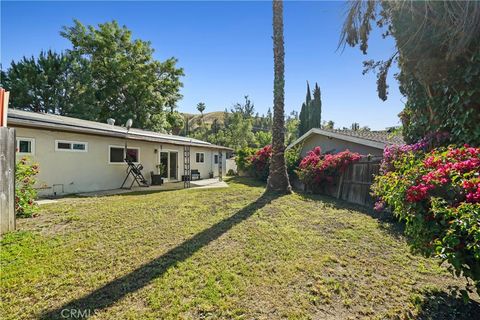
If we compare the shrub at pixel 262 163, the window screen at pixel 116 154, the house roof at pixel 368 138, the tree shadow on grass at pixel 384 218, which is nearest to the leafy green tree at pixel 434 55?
the tree shadow on grass at pixel 384 218

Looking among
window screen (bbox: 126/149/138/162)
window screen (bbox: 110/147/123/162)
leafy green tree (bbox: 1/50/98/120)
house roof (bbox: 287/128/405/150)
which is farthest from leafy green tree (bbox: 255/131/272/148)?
window screen (bbox: 110/147/123/162)

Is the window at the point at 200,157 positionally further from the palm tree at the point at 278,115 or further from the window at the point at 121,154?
the palm tree at the point at 278,115

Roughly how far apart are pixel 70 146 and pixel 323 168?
10645mm

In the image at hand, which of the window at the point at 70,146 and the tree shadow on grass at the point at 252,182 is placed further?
the tree shadow on grass at the point at 252,182

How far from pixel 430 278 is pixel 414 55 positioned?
12.5 ft

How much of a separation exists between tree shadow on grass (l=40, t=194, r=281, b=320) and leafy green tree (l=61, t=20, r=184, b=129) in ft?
67.3

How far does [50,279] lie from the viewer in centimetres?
328

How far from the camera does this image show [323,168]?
399 inches

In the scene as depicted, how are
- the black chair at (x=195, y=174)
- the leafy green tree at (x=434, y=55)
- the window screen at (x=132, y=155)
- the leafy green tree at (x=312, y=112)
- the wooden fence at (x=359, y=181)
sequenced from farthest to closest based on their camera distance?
the leafy green tree at (x=312, y=112) → the black chair at (x=195, y=174) → the window screen at (x=132, y=155) → the wooden fence at (x=359, y=181) → the leafy green tree at (x=434, y=55)

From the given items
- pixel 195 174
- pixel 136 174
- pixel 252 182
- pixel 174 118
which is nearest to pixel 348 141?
pixel 252 182

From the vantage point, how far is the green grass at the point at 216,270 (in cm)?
281

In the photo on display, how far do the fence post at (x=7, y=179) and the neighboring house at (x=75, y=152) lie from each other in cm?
410

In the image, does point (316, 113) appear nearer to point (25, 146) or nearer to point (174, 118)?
point (174, 118)

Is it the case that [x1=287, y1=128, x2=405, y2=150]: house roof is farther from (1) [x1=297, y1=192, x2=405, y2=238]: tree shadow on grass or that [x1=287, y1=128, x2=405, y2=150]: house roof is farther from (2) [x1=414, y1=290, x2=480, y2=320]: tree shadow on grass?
(2) [x1=414, y1=290, x2=480, y2=320]: tree shadow on grass
